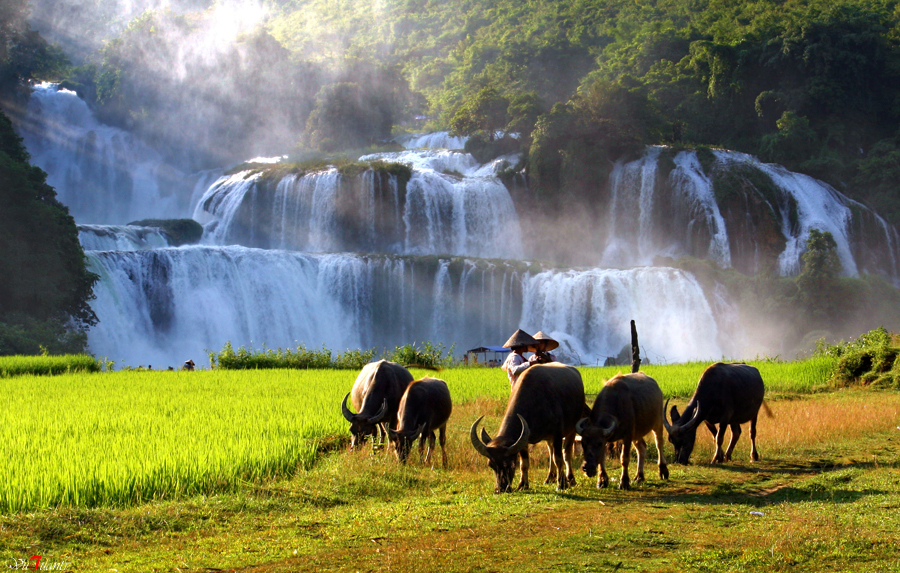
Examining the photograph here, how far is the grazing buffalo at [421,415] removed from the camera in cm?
877

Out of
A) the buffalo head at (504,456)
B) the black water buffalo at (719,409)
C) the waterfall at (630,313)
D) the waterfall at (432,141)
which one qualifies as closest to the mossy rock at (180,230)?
the waterfall at (630,313)

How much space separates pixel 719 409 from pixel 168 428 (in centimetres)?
690

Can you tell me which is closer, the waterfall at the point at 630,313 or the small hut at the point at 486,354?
the small hut at the point at 486,354

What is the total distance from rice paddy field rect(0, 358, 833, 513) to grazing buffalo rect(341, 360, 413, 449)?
580mm

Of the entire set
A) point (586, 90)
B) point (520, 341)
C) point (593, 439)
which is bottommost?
point (593, 439)

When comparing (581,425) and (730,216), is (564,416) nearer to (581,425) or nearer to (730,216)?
(581,425)

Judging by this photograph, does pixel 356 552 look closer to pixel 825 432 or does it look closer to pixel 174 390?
pixel 825 432

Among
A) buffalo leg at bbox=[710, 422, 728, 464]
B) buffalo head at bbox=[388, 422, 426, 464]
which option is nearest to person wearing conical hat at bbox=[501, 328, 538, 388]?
buffalo head at bbox=[388, 422, 426, 464]

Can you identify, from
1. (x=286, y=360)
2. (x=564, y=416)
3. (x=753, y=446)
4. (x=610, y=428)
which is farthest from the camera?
(x=286, y=360)

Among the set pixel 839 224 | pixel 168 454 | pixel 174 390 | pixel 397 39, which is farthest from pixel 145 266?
pixel 397 39

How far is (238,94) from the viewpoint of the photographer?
74562 mm

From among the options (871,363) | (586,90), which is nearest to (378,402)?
(871,363)

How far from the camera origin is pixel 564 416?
311 inches

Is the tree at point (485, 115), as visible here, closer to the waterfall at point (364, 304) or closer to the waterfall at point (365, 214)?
the waterfall at point (365, 214)
